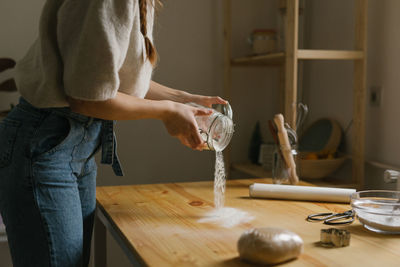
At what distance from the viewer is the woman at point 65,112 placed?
32.9 inches

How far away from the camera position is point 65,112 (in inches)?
37.0

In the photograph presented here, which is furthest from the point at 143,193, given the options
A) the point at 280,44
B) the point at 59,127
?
the point at 280,44

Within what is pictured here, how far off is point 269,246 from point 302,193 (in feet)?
1.68

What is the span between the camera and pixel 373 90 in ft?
6.42

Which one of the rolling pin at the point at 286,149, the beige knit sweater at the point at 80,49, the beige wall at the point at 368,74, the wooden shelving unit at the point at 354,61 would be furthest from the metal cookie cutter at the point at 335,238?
the beige wall at the point at 368,74

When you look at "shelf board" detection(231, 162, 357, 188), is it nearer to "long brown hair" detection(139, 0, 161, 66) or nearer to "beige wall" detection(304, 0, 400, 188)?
"beige wall" detection(304, 0, 400, 188)

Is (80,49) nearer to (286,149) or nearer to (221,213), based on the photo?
(221,213)

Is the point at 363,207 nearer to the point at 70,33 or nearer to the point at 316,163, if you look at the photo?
the point at 70,33

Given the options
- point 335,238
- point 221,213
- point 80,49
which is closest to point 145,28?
point 80,49

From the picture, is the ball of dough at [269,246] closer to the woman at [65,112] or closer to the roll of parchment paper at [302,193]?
→ the woman at [65,112]

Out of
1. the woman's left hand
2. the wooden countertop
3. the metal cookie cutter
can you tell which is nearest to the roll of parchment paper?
the wooden countertop

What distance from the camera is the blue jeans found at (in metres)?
0.90

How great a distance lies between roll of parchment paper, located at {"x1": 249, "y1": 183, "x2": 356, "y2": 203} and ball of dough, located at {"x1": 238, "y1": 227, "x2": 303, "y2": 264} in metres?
0.45

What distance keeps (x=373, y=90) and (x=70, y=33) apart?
1.48 metres
